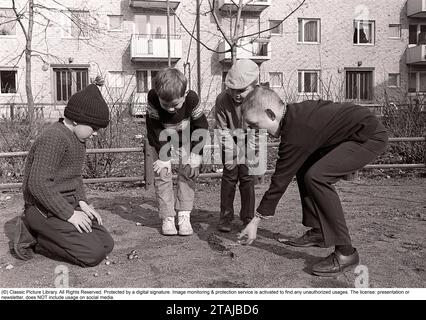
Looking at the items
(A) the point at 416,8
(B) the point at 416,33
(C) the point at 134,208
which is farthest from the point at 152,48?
(C) the point at 134,208

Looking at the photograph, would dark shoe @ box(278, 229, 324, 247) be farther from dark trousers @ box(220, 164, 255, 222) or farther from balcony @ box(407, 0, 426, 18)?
balcony @ box(407, 0, 426, 18)

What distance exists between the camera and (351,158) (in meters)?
2.88

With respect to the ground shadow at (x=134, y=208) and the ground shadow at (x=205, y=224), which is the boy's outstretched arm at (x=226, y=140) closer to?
the ground shadow at (x=205, y=224)

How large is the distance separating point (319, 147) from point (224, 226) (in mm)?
1259

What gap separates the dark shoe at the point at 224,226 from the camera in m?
3.85

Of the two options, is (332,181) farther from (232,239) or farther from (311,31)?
(311,31)

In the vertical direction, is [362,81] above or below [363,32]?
below

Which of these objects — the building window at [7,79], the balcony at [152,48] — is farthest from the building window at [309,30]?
the building window at [7,79]

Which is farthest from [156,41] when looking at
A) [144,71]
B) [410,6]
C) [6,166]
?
[6,166]

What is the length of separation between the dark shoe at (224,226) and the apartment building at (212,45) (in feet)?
51.8

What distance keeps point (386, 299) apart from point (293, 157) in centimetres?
91

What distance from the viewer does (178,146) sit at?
3.85 meters

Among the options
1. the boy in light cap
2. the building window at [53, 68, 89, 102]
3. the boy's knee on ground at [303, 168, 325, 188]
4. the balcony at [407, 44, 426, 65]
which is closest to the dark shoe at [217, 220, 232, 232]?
the boy in light cap
